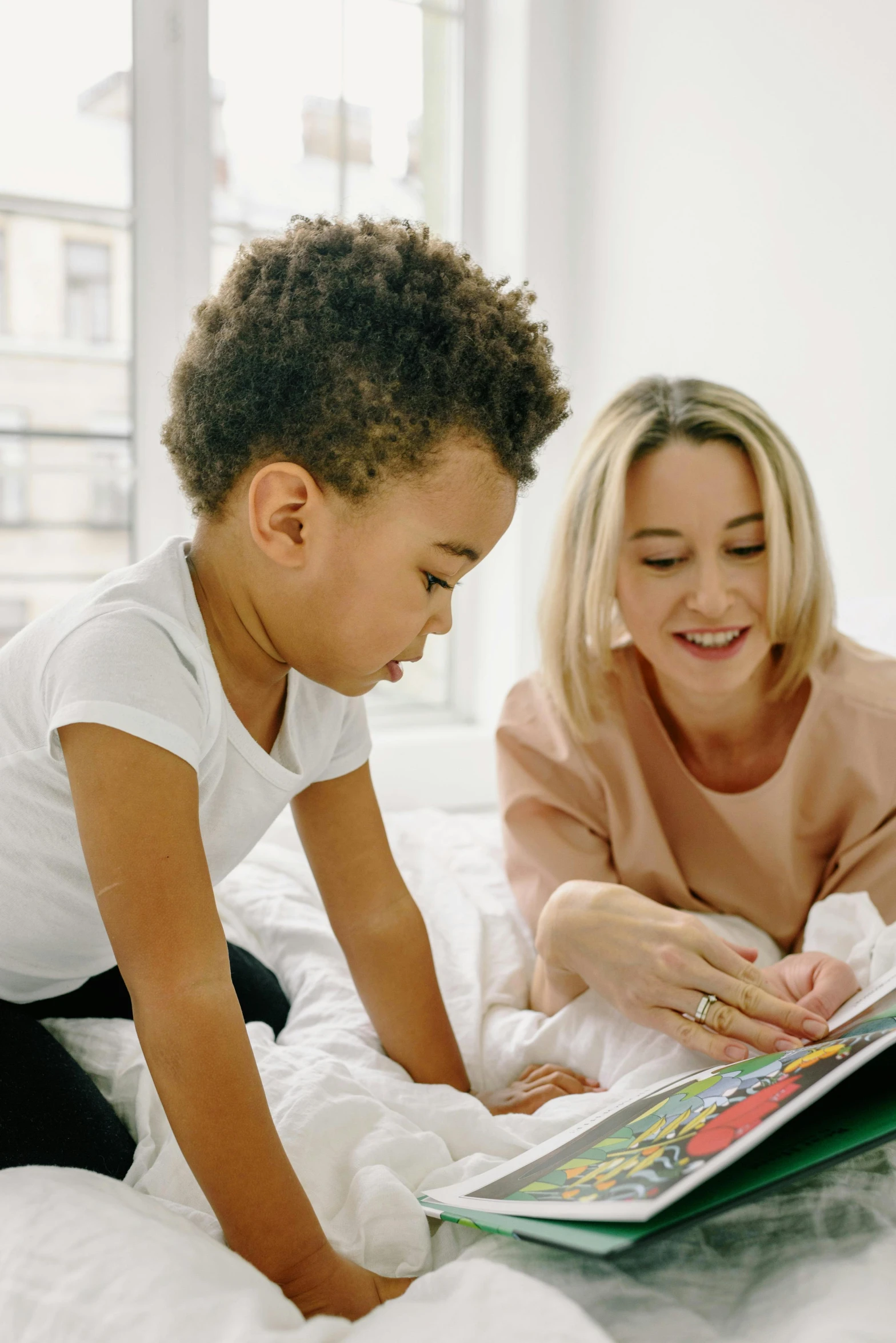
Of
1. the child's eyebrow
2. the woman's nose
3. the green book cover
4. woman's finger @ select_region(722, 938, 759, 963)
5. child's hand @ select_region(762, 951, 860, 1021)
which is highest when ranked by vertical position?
the child's eyebrow

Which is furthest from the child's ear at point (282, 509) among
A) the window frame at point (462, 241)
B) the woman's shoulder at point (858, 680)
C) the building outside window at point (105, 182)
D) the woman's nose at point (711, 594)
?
the building outside window at point (105, 182)

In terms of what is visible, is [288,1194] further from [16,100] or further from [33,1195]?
[16,100]

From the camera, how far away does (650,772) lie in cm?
120

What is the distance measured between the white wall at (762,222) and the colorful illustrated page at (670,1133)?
0.86 m

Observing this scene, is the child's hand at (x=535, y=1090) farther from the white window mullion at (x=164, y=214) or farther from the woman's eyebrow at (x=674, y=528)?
the white window mullion at (x=164, y=214)

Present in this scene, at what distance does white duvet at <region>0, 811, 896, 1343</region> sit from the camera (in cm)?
49

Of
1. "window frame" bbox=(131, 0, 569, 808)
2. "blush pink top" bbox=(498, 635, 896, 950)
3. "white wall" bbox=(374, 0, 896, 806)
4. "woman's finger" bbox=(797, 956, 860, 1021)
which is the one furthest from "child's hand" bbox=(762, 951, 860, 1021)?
"window frame" bbox=(131, 0, 569, 808)

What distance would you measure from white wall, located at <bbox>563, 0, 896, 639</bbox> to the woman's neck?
26 cm

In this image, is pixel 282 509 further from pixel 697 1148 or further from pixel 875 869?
pixel 875 869

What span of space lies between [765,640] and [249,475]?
61 cm

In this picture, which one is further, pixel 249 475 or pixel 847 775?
pixel 847 775

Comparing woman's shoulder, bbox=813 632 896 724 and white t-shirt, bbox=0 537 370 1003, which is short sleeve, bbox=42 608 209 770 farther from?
woman's shoulder, bbox=813 632 896 724

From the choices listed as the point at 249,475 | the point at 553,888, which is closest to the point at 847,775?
the point at 553,888

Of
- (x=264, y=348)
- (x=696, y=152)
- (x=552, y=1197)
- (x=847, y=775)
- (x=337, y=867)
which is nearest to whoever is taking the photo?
(x=552, y=1197)
